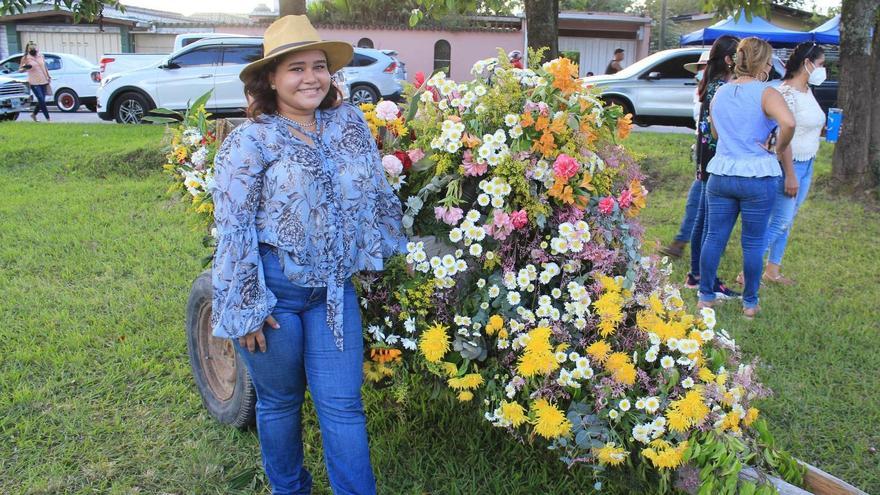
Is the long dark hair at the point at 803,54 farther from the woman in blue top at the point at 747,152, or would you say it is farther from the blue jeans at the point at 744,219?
the blue jeans at the point at 744,219

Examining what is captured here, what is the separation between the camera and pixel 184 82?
1305 centimetres

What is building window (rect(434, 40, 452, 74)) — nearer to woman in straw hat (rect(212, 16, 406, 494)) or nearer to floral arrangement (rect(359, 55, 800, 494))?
floral arrangement (rect(359, 55, 800, 494))

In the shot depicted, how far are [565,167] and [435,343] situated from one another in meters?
0.78

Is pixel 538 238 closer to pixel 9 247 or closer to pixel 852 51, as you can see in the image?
pixel 9 247

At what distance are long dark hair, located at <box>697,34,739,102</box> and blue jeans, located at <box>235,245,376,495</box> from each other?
348 centimetres

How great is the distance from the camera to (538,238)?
2.63m

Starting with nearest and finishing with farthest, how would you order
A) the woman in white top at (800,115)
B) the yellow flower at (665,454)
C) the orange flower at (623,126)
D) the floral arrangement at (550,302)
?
the yellow flower at (665,454)
the floral arrangement at (550,302)
the orange flower at (623,126)
the woman in white top at (800,115)

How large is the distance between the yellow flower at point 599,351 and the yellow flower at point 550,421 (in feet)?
0.74

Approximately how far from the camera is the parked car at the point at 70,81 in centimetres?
1631

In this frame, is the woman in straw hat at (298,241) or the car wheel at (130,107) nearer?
the woman in straw hat at (298,241)

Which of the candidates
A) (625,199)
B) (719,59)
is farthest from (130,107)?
(625,199)

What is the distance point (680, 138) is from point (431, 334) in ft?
29.4

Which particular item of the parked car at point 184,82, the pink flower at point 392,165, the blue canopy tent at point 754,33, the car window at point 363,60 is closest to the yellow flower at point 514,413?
the pink flower at point 392,165

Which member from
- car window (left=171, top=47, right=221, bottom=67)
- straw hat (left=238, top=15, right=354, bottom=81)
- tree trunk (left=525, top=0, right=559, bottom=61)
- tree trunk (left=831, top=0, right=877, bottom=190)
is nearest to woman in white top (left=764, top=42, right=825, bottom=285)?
tree trunk (left=525, top=0, right=559, bottom=61)
